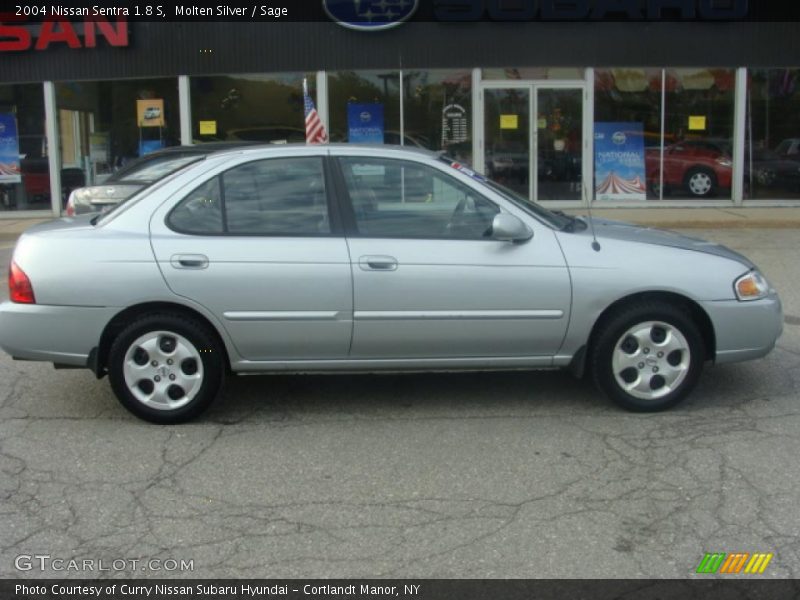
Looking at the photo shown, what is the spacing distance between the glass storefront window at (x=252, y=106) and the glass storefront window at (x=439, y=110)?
75.7 inches

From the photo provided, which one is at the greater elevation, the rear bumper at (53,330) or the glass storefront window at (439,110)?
the glass storefront window at (439,110)

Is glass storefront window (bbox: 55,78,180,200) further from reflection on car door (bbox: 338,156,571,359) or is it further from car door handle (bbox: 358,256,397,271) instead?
car door handle (bbox: 358,256,397,271)

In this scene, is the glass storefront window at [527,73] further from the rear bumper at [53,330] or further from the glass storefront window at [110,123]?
the rear bumper at [53,330]

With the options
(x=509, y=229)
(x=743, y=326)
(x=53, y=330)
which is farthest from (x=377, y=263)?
(x=743, y=326)

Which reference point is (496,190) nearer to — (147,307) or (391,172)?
(391,172)

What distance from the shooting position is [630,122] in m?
17.2

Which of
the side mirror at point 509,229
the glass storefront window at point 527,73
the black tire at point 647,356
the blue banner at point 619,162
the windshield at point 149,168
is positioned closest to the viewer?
the side mirror at point 509,229

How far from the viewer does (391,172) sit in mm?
5270

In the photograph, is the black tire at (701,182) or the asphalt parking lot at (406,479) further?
the black tire at (701,182)

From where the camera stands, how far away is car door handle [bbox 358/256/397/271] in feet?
16.6

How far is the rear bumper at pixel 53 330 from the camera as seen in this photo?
5039mm

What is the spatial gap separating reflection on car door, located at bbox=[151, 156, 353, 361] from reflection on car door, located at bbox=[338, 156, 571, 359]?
152mm

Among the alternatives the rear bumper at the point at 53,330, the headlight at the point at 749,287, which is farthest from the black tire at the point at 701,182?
the rear bumper at the point at 53,330

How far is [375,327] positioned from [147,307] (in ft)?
4.34
